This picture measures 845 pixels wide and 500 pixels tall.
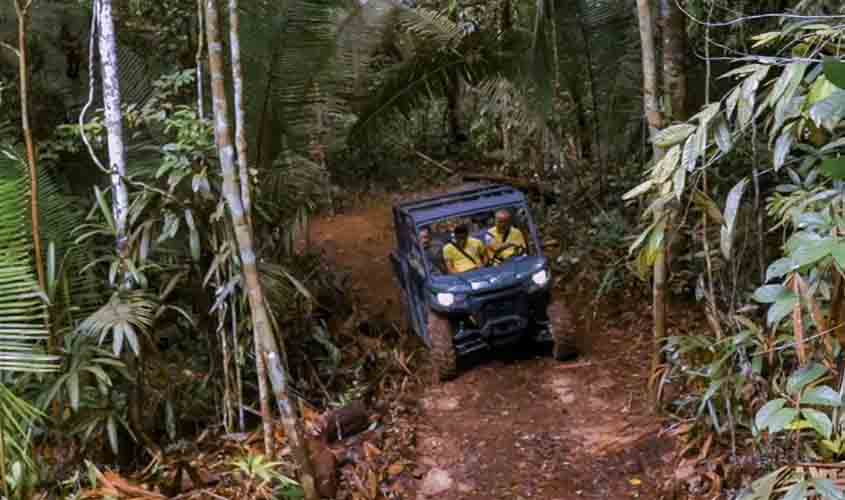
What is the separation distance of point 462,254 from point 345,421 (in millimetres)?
1923

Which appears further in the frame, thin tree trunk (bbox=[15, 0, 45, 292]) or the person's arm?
the person's arm

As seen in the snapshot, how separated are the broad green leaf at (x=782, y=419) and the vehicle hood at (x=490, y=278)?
165 inches

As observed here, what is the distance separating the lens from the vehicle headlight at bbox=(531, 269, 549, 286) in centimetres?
660

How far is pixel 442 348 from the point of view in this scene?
21.3 feet

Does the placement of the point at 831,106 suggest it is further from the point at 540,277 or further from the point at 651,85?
the point at 540,277

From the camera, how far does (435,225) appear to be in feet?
24.0

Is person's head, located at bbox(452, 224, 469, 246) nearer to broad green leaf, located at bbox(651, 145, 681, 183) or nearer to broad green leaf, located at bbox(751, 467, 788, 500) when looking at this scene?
broad green leaf, located at bbox(651, 145, 681, 183)

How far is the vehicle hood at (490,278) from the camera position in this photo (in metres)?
6.48

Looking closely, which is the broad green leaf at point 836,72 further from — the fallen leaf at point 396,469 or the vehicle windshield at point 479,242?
the vehicle windshield at point 479,242

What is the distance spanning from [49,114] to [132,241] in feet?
11.3

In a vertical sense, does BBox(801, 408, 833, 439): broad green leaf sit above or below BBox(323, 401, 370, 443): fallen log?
above

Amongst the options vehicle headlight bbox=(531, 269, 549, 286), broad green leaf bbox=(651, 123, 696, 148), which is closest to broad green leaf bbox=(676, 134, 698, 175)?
broad green leaf bbox=(651, 123, 696, 148)

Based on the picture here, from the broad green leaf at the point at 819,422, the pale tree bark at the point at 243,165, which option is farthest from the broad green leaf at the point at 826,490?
the pale tree bark at the point at 243,165

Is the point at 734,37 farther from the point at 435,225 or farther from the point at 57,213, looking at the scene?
the point at 57,213
